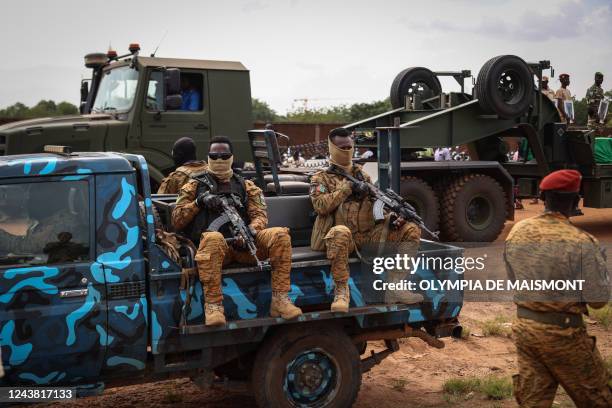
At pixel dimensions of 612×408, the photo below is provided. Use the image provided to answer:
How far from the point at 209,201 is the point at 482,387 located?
2.48 meters

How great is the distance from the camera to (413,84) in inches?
492

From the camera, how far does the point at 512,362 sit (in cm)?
643

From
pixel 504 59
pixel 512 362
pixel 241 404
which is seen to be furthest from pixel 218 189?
pixel 504 59

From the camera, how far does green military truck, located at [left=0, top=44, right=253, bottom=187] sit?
9.16 m

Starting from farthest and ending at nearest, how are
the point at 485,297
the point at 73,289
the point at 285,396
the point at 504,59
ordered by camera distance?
1. the point at 504,59
2. the point at 485,297
3. the point at 285,396
4. the point at 73,289

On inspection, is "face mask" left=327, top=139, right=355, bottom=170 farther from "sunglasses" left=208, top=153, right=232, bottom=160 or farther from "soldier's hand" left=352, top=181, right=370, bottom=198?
"sunglasses" left=208, top=153, right=232, bottom=160

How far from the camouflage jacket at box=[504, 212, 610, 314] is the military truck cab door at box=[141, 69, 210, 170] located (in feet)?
20.7

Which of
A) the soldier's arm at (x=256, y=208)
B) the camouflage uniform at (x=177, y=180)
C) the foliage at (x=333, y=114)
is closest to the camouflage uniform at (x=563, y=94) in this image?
the camouflage uniform at (x=177, y=180)

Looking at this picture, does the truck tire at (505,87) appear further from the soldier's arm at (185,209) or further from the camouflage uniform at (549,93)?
the soldier's arm at (185,209)

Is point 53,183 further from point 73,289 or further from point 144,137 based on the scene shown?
point 144,137

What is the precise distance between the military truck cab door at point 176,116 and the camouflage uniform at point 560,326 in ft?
20.9

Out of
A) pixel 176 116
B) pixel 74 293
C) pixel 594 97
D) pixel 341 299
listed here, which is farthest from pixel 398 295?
pixel 594 97

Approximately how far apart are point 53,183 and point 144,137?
17.4ft

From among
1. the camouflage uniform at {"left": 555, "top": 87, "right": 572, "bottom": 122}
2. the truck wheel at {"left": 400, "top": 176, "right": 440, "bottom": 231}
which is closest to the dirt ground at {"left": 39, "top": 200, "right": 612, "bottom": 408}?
the truck wheel at {"left": 400, "top": 176, "right": 440, "bottom": 231}
